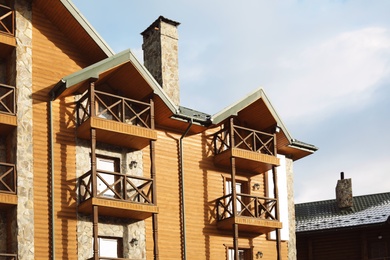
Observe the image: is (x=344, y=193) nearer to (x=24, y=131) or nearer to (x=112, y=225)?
(x=112, y=225)

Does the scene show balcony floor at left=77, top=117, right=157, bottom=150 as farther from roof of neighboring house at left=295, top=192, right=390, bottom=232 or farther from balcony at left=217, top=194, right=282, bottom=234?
roof of neighboring house at left=295, top=192, right=390, bottom=232

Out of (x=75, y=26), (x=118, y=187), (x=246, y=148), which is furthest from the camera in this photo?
(x=246, y=148)

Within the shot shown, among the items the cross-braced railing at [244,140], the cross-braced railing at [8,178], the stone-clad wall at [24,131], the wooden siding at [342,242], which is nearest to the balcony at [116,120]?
the stone-clad wall at [24,131]

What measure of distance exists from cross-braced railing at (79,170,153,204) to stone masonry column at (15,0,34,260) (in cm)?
190

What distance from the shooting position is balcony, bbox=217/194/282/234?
91.0 ft

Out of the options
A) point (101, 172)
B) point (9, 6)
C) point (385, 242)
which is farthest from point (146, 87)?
point (385, 242)

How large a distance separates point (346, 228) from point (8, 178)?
20986 mm

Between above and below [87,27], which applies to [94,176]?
below

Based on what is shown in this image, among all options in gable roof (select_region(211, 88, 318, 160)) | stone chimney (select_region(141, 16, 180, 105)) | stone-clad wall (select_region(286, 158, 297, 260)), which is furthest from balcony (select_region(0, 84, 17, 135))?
stone-clad wall (select_region(286, 158, 297, 260))

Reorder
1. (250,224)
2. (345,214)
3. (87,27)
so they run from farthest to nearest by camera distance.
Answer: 1. (345,214)
2. (250,224)
3. (87,27)

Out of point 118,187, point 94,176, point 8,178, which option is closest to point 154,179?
point 118,187

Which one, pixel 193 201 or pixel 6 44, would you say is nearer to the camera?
pixel 6 44

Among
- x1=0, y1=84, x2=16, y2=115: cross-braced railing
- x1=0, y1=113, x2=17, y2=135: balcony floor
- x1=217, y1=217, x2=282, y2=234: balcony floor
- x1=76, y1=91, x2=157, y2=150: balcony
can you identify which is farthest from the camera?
x1=217, y1=217, x2=282, y2=234: balcony floor

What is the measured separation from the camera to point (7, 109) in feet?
76.9
